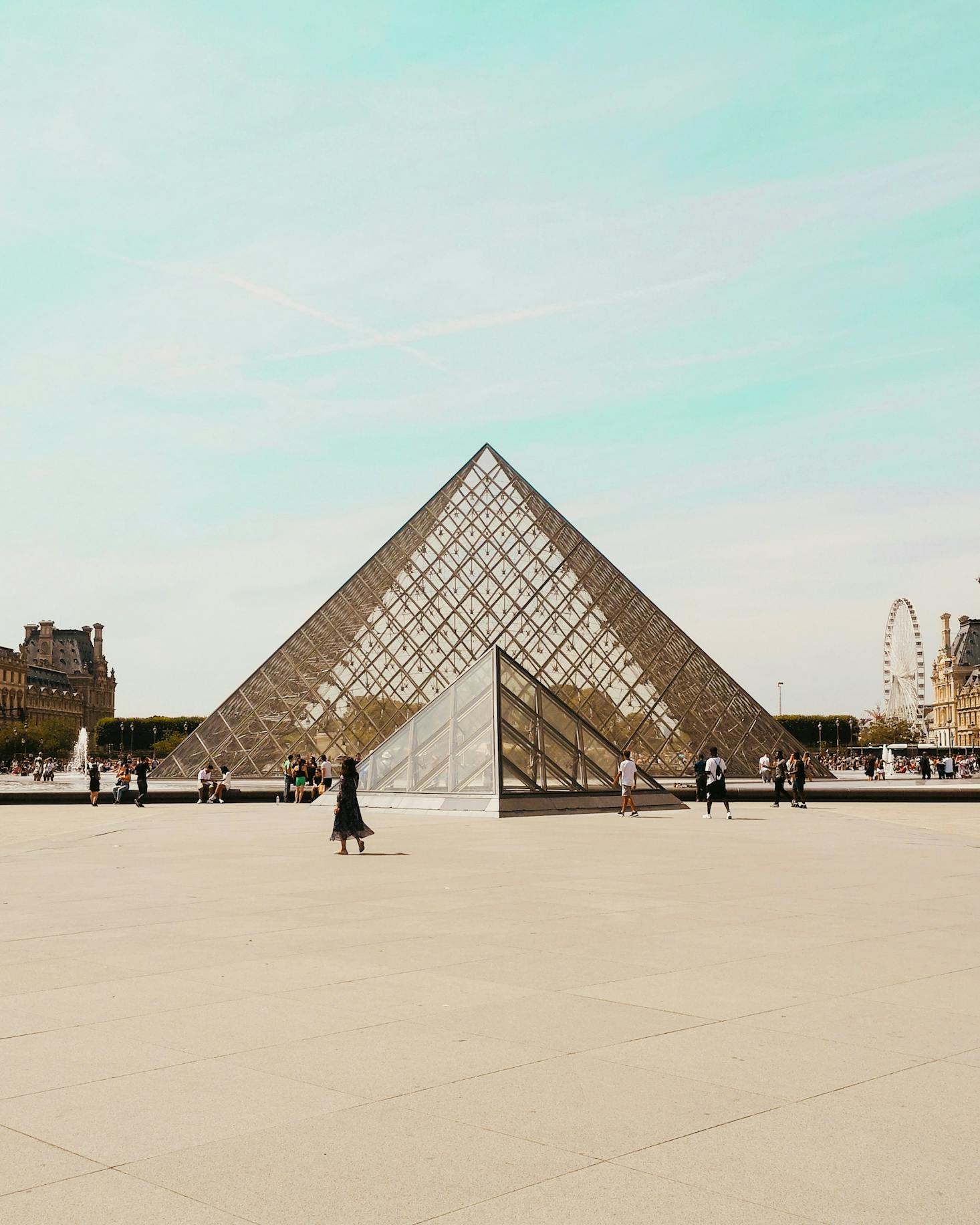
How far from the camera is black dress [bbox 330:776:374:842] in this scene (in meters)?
14.5

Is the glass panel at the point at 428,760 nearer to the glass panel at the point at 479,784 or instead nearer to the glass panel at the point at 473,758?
the glass panel at the point at 473,758

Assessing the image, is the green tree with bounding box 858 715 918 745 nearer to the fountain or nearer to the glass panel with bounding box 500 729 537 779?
the fountain

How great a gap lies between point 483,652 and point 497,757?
1754 cm

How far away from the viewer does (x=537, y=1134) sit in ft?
13.3

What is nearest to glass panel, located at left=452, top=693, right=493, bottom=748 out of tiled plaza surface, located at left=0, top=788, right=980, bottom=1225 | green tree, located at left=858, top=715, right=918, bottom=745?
tiled plaza surface, located at left=0, top=788, right=980, bottom=1225

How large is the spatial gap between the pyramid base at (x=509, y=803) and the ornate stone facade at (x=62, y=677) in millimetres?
123033

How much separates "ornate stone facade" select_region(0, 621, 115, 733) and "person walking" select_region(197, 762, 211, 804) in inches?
4535

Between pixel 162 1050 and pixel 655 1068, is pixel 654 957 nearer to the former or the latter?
pixel 655 1068

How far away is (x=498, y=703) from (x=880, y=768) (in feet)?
113

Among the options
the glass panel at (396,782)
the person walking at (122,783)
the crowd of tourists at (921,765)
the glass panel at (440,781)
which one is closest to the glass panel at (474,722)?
the glass panel at (440,781)

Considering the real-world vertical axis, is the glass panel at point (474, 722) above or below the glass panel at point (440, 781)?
above

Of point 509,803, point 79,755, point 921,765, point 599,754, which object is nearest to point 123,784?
point 599,754

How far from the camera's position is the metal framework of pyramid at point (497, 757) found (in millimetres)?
24062

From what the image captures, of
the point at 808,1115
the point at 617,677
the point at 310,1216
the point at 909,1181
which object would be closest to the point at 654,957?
the point at 808,1115
